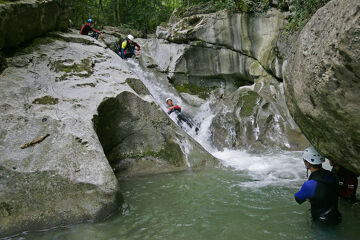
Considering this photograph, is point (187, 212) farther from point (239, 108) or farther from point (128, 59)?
point (128, 59)

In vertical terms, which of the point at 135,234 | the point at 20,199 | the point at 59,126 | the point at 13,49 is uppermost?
the point at 13,49

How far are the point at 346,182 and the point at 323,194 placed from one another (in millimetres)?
1179

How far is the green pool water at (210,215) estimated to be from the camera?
14.6 ft

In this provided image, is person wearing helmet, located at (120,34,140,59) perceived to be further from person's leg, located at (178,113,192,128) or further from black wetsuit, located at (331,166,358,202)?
black wetsuit, located at (331,166,358,202)

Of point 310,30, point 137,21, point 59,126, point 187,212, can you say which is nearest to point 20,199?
point 59,126

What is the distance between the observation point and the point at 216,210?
17.9 feet

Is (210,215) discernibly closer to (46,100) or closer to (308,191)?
(308,191)

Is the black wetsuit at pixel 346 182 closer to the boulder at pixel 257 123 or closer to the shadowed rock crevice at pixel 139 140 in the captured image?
the shadowed rock crevice at pixel 139 140

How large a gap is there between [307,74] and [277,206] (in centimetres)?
292

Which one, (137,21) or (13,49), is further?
(137,21)

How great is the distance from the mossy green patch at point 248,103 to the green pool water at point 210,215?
5.27 meters

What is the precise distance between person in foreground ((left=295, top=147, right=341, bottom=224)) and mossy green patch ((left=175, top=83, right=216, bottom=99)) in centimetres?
1290

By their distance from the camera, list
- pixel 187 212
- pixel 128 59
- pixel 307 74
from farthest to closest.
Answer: pixel 128 59 → pixel 187 212 → pixel 307 74

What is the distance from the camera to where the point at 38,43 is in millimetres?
9609
